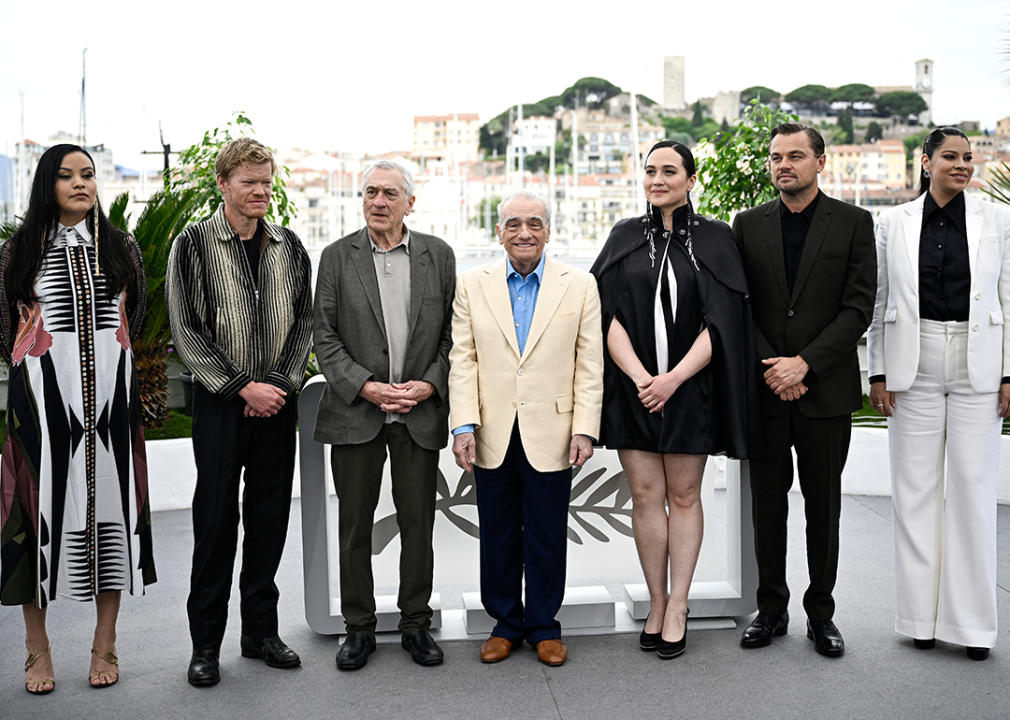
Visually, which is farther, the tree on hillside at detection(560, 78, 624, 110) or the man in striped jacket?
the tree on hillside at detection(560, 78, 624, 110)

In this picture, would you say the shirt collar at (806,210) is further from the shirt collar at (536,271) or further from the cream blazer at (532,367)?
the shirt collar at (536,271)

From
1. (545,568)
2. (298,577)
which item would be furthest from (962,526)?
(298,577)

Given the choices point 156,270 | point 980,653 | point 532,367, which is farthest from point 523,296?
point 156,270

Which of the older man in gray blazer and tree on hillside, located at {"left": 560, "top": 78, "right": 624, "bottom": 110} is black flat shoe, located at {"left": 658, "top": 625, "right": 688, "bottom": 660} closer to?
the older man in gray blazer

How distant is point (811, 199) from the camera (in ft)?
11.3

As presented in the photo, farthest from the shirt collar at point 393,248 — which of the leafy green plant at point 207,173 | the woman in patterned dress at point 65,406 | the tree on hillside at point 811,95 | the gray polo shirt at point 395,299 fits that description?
the tree on hillside at point 811,95

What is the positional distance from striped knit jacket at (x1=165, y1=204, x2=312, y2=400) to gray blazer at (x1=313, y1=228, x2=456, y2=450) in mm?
144

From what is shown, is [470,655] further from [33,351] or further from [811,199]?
[811,199]

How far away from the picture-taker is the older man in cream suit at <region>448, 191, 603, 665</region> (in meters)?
3.29

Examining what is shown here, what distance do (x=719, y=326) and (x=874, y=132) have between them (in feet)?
301

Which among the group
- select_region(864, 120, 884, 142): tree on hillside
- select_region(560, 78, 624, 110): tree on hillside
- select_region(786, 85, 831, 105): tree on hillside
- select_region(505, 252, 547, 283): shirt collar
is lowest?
select_region(505, 252, 547, 283): shirt collar

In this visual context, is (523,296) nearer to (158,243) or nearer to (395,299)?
(395,299)

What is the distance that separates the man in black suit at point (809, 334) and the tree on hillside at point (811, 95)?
9411 cm

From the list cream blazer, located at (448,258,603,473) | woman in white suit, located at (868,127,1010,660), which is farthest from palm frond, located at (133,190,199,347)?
woman in white suit, located at (868,127,1010,660)
